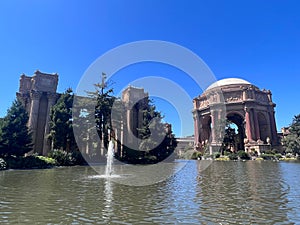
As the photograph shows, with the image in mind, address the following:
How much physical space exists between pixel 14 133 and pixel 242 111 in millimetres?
54278

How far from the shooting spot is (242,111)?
62.2 m

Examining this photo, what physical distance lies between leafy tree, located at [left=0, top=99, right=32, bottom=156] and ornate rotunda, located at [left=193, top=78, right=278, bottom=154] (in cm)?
4187

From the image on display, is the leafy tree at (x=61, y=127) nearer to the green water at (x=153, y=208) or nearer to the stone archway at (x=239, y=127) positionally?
the green water at (x=153, y=208)

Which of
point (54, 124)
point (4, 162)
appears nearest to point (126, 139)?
point (54, 124)

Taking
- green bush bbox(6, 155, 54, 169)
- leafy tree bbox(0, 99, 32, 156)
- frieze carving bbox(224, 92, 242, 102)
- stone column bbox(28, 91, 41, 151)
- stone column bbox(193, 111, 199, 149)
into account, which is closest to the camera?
green bush bbox(6, 155, 54, 169)

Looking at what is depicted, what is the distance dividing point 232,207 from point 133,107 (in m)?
37.9

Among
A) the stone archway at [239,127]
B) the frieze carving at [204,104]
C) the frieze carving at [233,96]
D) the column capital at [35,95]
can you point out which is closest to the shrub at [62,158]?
the column capital at [35,95]

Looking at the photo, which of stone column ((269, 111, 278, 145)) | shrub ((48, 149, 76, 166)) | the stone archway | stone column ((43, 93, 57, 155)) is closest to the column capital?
stone column ((43, 93, 57, 155))

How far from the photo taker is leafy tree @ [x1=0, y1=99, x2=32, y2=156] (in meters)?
25.0

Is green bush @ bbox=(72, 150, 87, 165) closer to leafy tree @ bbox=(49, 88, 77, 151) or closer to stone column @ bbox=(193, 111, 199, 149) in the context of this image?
leafy tree @ bbox=(49, 88, 77, 151)

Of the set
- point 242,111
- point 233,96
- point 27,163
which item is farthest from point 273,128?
point 27,163

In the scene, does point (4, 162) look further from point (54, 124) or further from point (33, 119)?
point (33, 119)

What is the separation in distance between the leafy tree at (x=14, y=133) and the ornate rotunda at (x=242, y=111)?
41866 millimetres

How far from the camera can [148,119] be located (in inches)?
1599
